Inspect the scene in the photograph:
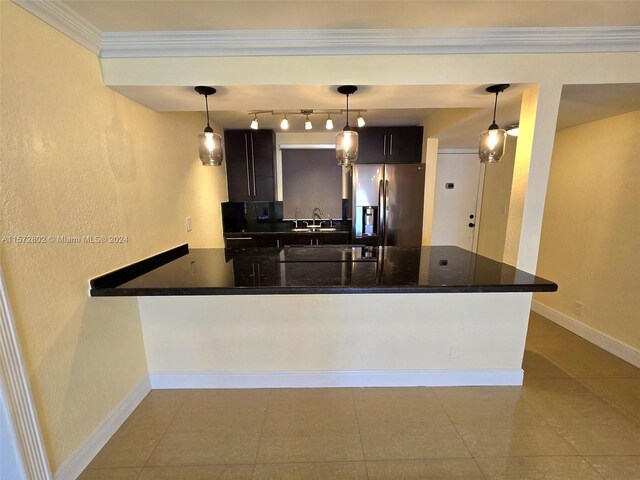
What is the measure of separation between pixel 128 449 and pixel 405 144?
3832mm

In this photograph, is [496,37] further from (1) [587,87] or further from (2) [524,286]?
(2) [524,286]

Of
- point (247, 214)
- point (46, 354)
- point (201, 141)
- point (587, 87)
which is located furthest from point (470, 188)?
point (46, 354)

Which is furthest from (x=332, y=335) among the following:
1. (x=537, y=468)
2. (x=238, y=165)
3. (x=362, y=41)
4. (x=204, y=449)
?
(x=238, y=165)

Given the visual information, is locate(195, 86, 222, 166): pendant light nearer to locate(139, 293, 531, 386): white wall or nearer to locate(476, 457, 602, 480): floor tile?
locate(139, 293, 531, 386): white wall

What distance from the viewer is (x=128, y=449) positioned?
1.52 m

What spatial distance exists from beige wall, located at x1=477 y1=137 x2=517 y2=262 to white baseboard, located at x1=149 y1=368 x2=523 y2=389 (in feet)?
6.73

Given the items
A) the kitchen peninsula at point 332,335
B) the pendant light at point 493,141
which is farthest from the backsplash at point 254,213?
the pendant light at point 493,141

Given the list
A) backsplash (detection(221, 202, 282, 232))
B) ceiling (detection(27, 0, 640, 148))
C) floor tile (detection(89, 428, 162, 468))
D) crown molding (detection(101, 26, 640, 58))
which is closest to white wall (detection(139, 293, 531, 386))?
floor tile (detection(89, 428, 162, 468))

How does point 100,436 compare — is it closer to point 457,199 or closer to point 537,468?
point 537,468

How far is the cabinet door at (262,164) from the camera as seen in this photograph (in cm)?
373

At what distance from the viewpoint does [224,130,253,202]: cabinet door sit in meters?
3.71

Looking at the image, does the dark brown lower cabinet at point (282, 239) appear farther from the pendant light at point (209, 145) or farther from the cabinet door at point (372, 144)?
the pendant light at point (209, 145)

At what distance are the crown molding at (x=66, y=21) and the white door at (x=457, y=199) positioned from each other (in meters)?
3.84

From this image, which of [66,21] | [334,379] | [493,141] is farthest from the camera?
[334,379]
